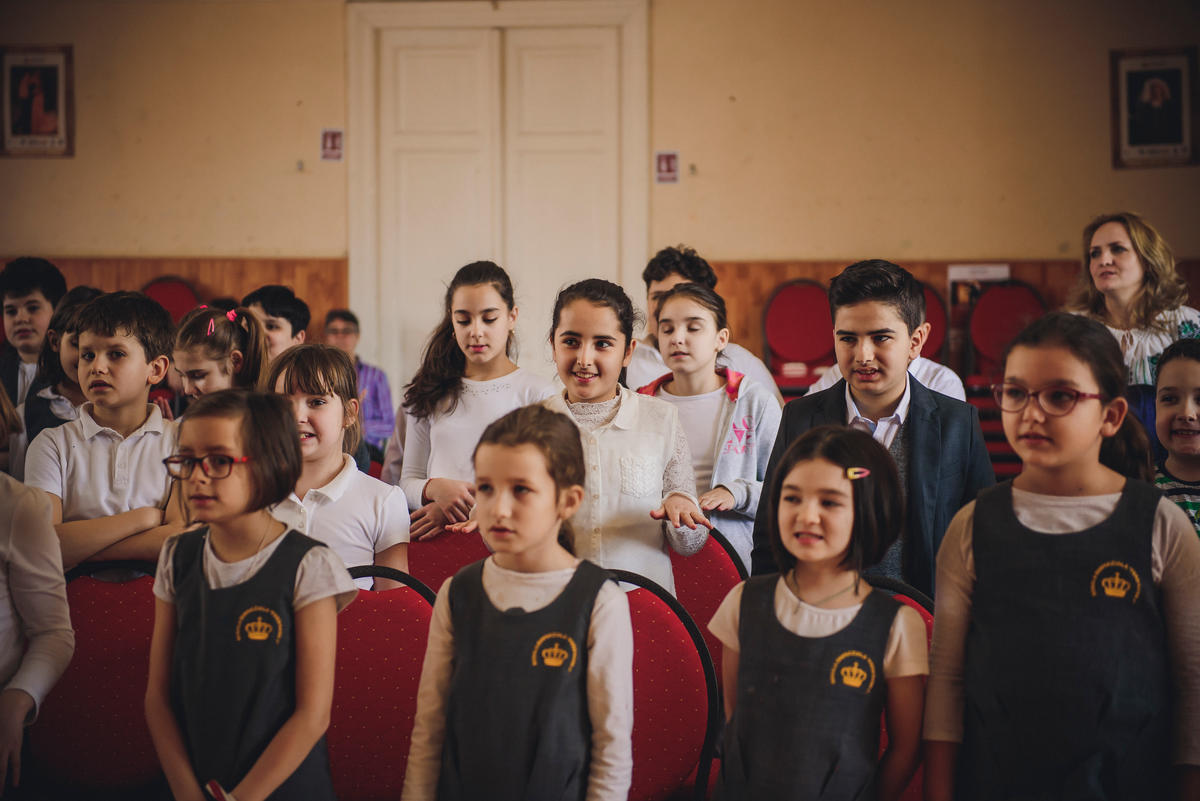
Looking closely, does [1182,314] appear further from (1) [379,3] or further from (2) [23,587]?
(1) [379,3]

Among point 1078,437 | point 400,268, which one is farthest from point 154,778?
point 400,268

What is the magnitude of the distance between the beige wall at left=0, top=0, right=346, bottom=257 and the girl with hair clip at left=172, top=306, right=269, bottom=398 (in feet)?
12.0

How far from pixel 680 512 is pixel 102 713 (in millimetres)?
1189

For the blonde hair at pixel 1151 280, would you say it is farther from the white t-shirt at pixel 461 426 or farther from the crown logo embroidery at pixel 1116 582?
the crown logo embroidery at pixel 1116 582

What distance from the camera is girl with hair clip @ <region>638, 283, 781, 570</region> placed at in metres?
2.57

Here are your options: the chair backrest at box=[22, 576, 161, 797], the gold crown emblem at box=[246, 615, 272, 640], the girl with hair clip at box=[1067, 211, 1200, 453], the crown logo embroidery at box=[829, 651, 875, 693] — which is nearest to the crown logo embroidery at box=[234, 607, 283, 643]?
Result: the gold crown emblem at box=[246, 615, 272, 640]

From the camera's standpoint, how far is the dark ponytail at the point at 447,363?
2811 mm

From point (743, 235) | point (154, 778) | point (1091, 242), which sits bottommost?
point (154, 778)

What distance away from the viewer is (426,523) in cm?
217

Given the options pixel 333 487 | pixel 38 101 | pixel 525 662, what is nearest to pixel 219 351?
pixel 333 487

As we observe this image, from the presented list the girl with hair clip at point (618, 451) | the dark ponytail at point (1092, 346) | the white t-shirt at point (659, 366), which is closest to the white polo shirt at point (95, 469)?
the girl with hair clip at point (618, 451)

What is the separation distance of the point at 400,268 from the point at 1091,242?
4.30m

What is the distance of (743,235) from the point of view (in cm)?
614

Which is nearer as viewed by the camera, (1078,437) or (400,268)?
(1078,437)
